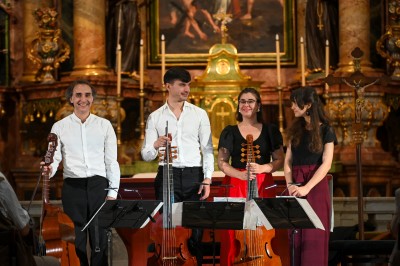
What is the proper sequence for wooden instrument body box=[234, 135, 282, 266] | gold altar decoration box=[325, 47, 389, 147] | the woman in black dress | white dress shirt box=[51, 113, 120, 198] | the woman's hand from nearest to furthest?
wooden instrument body box=[234, 135, 282, 266] → the woman's hand → the woman in black dress → white dress shirt box=[51, 113, 120, 198] → gold altar decoration box=[325, 47, 389, 147]

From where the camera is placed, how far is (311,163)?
8.33 meters

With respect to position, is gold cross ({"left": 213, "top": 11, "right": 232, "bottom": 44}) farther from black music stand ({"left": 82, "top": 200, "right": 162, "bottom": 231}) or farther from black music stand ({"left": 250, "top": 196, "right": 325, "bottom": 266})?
Result: black music stand ({"left": 250, "top": 196, "right": 325, "bottom": 266})

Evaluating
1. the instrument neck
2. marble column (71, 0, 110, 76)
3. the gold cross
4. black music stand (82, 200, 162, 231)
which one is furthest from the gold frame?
black music stand (82, 200, 162, 231)

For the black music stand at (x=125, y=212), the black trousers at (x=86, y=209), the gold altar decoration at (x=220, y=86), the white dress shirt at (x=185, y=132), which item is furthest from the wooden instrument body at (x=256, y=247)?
the gold altar decoration at (x=220, y=86)

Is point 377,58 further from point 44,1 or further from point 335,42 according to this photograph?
point 44,1

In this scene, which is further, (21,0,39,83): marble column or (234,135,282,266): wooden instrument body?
(21,0,39,83): marble column

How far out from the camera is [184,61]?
1458 cm

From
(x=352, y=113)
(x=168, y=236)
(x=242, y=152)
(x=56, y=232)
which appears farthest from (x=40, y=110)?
(x=168, y=236)

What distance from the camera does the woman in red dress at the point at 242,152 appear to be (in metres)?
8.37

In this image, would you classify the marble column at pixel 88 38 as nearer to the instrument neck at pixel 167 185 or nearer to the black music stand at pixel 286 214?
the instrument neck at pixel 167 185

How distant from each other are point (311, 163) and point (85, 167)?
175 centimetres

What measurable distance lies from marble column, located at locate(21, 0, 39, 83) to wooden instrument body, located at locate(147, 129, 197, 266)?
21.4 feet

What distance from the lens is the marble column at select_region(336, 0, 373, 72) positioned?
13.6 metres

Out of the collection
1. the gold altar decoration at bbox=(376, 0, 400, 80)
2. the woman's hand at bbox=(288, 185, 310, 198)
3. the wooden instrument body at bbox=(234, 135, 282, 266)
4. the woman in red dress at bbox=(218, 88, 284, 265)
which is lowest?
the wooden instrument body at bbox=(234, 135, 282, 266)
